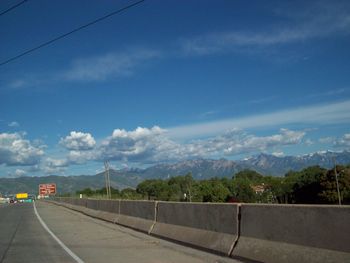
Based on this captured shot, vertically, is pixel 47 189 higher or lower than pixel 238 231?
higher

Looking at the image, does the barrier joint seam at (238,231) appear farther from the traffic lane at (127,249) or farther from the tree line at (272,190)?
the tree line at (272,190)

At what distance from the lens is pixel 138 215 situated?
64.1 feet

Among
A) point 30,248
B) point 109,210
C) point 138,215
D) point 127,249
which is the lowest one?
point 127,249

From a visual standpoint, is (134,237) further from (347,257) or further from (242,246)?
(347,257)

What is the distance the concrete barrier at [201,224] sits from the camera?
458 inches

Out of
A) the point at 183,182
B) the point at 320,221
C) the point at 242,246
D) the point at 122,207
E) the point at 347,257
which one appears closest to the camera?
the point at 347,257

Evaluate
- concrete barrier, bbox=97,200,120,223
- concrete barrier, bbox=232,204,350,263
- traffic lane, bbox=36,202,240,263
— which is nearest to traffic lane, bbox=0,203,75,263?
traffic lane, bbox=36,202,240,263

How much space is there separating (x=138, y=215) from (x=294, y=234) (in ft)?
35.6

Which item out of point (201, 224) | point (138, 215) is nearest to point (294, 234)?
A: point (201, 224)

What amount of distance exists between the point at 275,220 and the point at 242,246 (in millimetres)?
1201

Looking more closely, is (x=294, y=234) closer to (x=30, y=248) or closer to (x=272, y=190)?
(x=30, y=248)

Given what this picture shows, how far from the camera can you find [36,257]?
12695 mm

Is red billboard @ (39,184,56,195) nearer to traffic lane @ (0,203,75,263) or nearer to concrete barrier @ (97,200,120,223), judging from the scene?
concrete barrier @ (97,200,120,223)

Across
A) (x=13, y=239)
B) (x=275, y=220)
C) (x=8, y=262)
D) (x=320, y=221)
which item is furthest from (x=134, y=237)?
(x=320, y=221)
